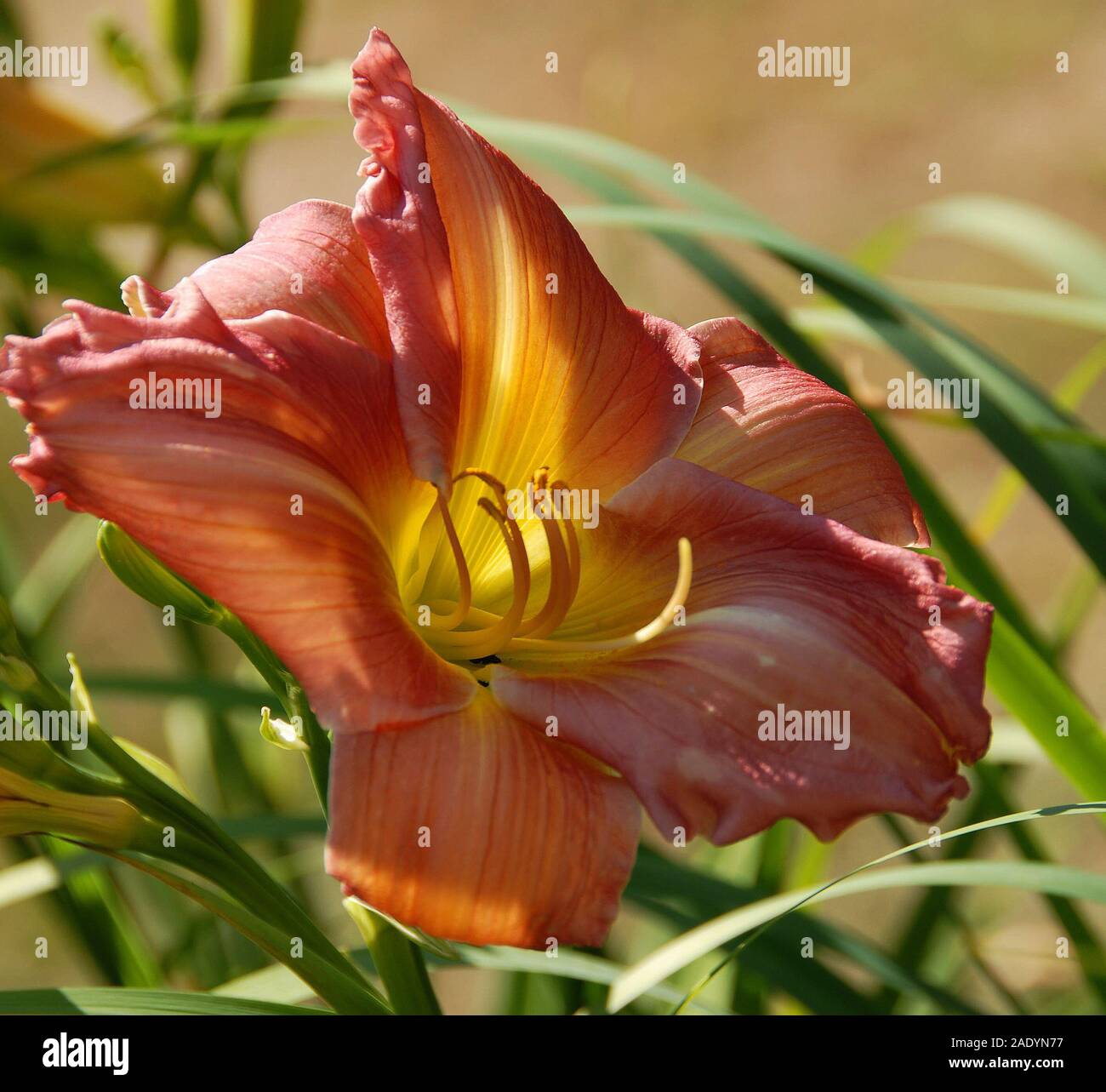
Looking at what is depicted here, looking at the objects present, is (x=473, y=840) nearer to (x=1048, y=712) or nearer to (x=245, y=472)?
(x=245, y=472)

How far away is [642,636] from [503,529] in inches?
4.8

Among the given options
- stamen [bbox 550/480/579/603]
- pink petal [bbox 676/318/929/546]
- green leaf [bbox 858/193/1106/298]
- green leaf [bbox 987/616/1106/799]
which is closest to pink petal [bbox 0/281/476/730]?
stamen [bbox 550/480/579/603]

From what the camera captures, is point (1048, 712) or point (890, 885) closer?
point (890, 885)

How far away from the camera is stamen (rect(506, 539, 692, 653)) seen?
578 mm

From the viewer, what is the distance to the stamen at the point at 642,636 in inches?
22.7

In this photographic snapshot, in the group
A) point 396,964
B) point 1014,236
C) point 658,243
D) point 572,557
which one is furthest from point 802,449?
point 658,243

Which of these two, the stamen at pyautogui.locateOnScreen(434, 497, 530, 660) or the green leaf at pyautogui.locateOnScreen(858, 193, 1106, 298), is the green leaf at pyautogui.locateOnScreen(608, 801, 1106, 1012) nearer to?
the stamen at pyautogui.locateOnScreen(434, 497, 530, 660)

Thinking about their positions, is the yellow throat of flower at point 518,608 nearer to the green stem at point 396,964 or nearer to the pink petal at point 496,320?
the pink petal at point 496,320

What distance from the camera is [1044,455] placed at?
78cm

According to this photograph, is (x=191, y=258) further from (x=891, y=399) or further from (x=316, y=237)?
(x=316, y=237)

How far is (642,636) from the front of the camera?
0.58 m

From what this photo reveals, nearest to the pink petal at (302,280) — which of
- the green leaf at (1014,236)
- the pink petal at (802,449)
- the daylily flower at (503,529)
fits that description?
the daylily flower at (503,529)

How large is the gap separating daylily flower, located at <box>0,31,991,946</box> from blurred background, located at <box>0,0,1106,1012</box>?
342mm

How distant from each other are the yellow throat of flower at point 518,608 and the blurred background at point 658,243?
333 mm
